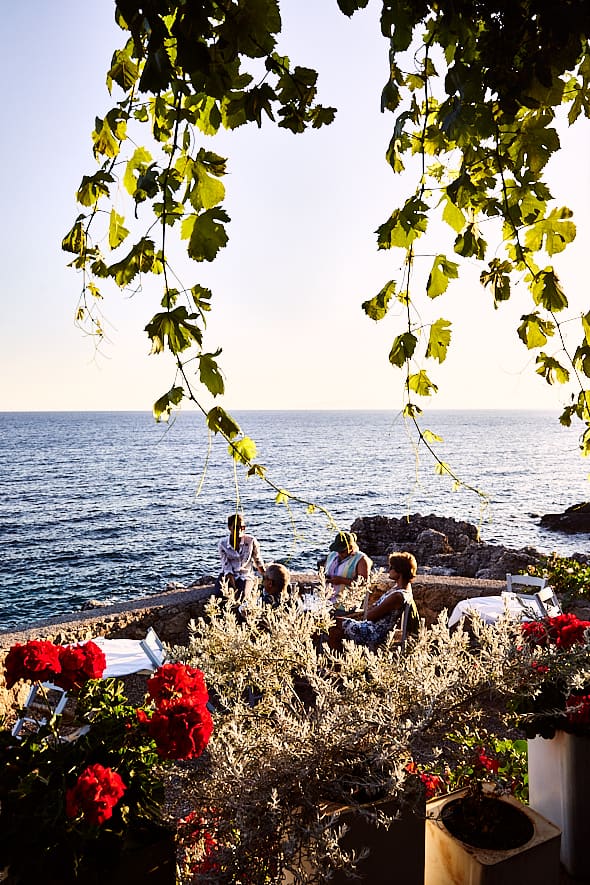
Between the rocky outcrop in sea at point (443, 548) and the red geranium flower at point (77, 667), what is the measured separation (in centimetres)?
1697

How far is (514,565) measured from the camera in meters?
20.5

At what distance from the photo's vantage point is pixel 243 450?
122 centimetres

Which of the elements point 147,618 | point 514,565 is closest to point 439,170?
point 147,618

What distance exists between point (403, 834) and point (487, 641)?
2.31ft

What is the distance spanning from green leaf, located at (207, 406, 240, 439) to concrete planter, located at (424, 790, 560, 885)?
1.65 m

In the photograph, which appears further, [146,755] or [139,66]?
[146,755]

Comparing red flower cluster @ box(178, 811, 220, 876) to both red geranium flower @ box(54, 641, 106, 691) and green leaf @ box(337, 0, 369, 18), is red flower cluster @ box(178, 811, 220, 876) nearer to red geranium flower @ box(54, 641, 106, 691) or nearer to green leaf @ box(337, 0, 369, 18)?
red geranium flower @ box(54, 641, 106, 691)

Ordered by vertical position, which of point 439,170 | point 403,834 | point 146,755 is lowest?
point 403,834

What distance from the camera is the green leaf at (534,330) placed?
1564 mm

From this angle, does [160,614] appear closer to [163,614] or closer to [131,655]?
[163,614]

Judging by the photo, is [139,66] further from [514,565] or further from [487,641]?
[514,565]

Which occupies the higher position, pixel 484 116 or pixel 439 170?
pixel 439 170

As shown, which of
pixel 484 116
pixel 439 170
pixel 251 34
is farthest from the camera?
pixel 439 170

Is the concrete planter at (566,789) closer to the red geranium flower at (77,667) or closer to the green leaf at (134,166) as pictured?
the red geranium flower at (77,667)
